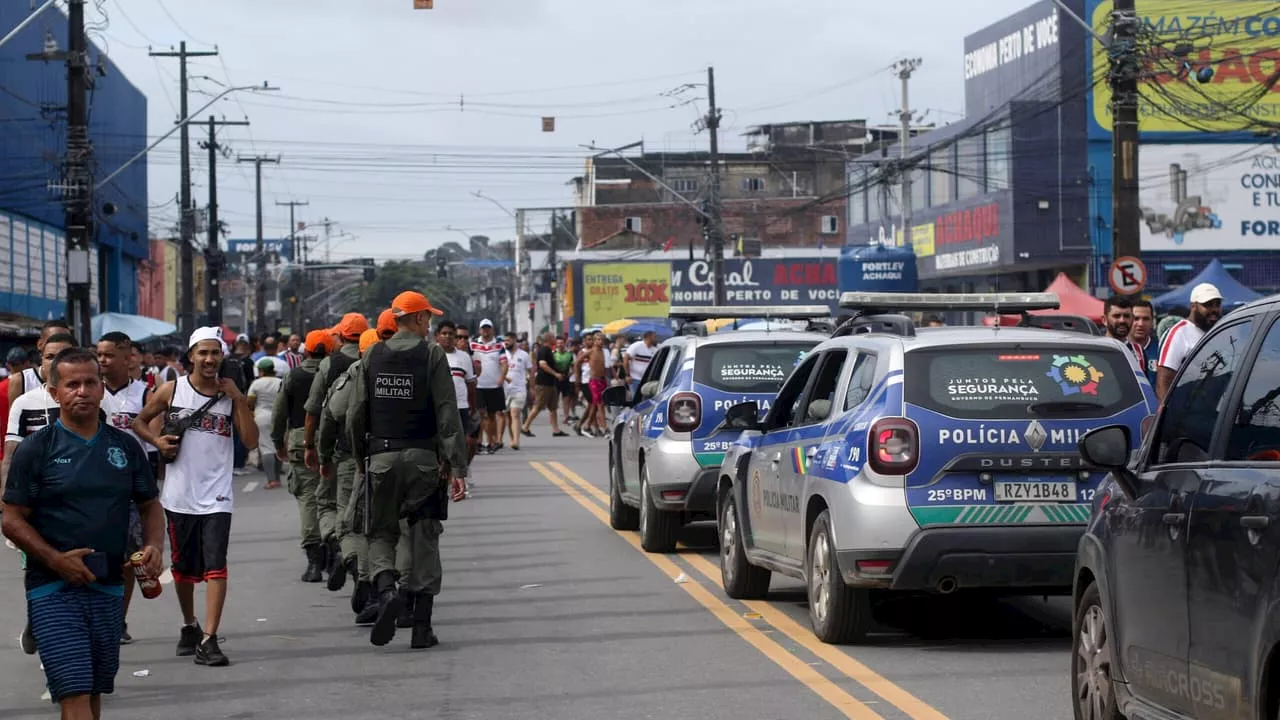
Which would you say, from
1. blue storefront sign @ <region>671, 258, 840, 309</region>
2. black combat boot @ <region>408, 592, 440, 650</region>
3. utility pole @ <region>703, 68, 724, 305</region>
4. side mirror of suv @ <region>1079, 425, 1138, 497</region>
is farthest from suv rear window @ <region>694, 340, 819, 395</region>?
blue storefront sign @ <region>671, 258, 840, 309</region>

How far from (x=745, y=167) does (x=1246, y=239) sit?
6297 centimetres

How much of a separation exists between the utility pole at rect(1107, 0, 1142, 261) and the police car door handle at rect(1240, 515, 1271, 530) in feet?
55.2

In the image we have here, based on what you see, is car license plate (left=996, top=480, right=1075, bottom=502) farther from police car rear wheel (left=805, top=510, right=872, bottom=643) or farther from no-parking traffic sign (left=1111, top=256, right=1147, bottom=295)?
no-parking traffic sign (left=1111, top=256, right=1147, bottom=295)

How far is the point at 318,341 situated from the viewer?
42.9 ft

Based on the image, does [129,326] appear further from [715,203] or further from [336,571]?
[336,571]

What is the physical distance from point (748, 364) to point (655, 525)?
141cm

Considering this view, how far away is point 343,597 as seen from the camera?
12406 millimetres

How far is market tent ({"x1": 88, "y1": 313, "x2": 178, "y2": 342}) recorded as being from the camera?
37.8 meters

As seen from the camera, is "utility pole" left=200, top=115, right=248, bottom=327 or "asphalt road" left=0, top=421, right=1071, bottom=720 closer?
"asphalt road" left=0, top=421, right=1071, bottom=720

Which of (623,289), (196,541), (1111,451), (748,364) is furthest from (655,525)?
(623,289)

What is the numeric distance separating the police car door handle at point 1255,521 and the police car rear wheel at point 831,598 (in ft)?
14.5

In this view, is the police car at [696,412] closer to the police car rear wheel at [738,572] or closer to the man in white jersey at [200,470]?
the police car rear wheel at [738,572]

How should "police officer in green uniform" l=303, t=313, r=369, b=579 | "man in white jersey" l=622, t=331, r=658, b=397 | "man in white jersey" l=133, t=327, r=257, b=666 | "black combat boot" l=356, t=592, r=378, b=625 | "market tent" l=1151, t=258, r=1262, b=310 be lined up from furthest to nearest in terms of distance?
1. "man in white jersey" l=622, t=331, r=658, b=397
2. "market tent" l=1151, t=258, r=1262, b=310
3. "police officer in green uniform" l=303, t=313, r=369, b=579
4. "black combat boot" l=356, t=592, r=378, b=625
5. "man in white jersey" l=133, t=327, r=257, b=666

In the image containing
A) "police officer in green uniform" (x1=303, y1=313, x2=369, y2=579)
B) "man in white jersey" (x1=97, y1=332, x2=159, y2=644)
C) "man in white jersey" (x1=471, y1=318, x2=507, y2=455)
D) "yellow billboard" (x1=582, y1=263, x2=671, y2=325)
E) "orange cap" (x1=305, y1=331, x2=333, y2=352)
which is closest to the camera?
"man in white jersey" (x1=97, y1=332, x2=159, y2=644)
